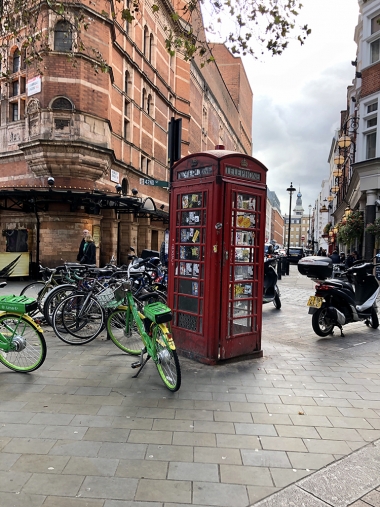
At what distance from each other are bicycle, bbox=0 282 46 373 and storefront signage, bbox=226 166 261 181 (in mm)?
2781

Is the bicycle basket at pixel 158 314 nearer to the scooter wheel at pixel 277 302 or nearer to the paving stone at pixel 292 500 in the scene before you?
the paving stone at pixel 292 500

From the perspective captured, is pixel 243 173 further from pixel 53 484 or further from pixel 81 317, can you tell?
pixel 53 484

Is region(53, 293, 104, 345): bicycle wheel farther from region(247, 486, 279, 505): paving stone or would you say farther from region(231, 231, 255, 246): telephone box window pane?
region(247, 486, 279, 505): paving stone

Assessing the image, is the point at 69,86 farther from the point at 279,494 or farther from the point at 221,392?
the point at 279,494

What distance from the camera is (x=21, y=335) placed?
4.62m

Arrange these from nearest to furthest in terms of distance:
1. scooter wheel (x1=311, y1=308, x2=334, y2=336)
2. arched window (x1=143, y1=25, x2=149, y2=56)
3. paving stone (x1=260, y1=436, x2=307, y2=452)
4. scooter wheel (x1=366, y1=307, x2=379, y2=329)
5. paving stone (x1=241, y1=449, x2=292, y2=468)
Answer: paving stone (x1=241, y1=449, x2=292, y2=468) < paving stone (x1=260, y1=436, x2=307, y2=452) < scooter wheel (x1=311, y1=308, x2=334, y2=336) < scooter wheel (x1=366, y1=307, x2=379, y2=329) < arched window (x1=143, y1=25, x2=149, y2=56)

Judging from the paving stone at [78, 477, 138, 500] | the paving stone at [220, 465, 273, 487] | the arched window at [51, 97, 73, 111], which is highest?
the arched window at [51, 97, 73, 111]

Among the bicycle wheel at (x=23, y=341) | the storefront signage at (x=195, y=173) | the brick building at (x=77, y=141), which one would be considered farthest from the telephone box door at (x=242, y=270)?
the brick building at (x=77, y=141)

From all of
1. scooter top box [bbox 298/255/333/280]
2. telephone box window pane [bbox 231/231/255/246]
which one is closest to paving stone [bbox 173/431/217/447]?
telephone box window pane [bbox 231/231/255/246]

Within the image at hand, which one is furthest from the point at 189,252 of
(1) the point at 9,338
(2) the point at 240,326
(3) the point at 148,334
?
(1) the point at 9,338


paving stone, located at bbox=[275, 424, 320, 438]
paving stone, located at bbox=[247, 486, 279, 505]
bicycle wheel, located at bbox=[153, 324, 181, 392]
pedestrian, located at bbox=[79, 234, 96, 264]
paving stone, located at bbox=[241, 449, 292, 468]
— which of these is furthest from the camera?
pedestrian, located at bbox=[79, 234, 96, 264]

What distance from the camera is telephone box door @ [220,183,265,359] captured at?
4.93 m

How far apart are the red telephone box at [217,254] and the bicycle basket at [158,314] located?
82 centimetres

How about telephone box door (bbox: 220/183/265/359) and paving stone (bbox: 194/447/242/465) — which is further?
telephone box door (bbox: 220/183/265/359)
